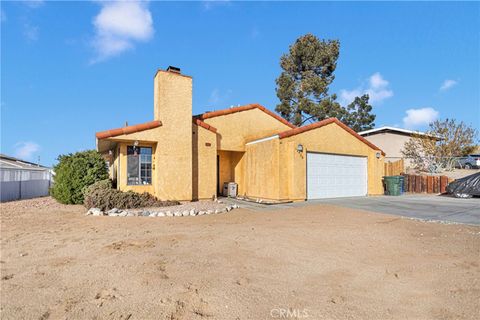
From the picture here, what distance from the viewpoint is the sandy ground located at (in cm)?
294

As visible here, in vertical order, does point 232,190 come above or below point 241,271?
above

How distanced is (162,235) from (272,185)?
744 cm

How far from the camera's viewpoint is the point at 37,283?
11.9 ft

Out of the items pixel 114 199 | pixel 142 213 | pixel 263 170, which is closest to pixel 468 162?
pixel 263 170

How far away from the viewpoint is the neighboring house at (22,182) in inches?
586

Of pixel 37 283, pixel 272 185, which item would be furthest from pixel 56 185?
pixel 37 283

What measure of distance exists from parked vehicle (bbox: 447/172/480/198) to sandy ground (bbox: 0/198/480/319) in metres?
9.73

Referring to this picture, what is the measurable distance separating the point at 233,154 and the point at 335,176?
5.82 metres

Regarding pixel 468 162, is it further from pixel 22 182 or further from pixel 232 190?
pixel 22 182

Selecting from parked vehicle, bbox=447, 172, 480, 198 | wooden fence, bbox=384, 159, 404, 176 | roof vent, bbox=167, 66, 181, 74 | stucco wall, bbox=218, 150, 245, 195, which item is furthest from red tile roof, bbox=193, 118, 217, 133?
parked vehicle, bbox=447, 172, 480, 198

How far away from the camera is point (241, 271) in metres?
4.02

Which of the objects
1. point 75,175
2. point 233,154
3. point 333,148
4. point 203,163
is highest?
point 333,148

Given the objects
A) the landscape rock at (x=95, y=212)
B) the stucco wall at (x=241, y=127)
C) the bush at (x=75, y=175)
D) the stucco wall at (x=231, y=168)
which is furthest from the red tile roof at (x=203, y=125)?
the landscape rock at (x=95, y=212)

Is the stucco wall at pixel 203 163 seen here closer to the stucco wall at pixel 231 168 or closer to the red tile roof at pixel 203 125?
the red tile roof at pixel 203 125
